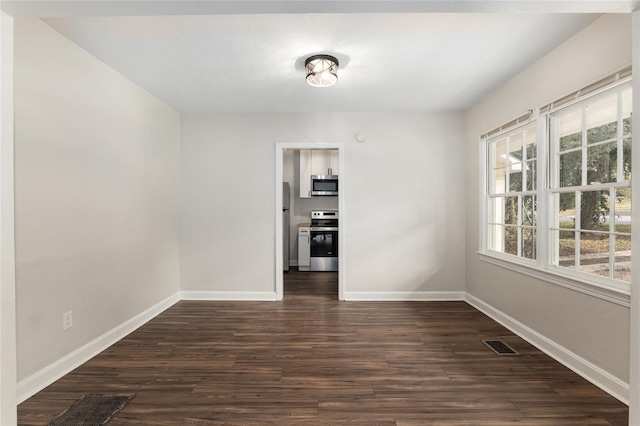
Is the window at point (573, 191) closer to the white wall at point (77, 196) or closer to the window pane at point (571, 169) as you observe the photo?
the window pane at point (571, 169)

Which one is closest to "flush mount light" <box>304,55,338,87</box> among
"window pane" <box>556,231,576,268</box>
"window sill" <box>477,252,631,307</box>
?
"window pane" <box>556,231,576,268</box>

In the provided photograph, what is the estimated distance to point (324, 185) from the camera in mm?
6000

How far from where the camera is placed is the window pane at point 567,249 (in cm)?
235

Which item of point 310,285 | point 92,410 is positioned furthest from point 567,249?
point 92,410

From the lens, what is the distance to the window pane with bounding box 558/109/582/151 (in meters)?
2.29

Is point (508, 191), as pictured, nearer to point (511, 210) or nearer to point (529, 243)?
point (511, 210)

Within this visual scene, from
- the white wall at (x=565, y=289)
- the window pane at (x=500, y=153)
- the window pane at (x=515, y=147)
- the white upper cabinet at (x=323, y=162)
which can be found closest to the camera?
the white wall at (x=565, y=289)

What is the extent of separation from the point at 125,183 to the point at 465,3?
9.83 ft

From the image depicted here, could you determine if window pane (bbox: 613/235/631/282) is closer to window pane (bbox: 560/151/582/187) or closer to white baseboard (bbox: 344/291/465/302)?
window pane (bbox: 560/151/582/187)

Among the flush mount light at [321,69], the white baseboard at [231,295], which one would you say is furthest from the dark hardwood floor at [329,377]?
the flush mount light at [321,69]

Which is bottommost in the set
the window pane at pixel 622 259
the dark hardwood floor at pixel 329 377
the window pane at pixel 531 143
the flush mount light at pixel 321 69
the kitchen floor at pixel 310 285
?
the kitchen floor at pixel 310 285

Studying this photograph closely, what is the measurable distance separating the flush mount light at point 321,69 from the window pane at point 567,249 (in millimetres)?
2278

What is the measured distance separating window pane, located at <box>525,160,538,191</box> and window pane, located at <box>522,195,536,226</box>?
0.10 m

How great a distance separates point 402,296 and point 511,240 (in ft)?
4.79
